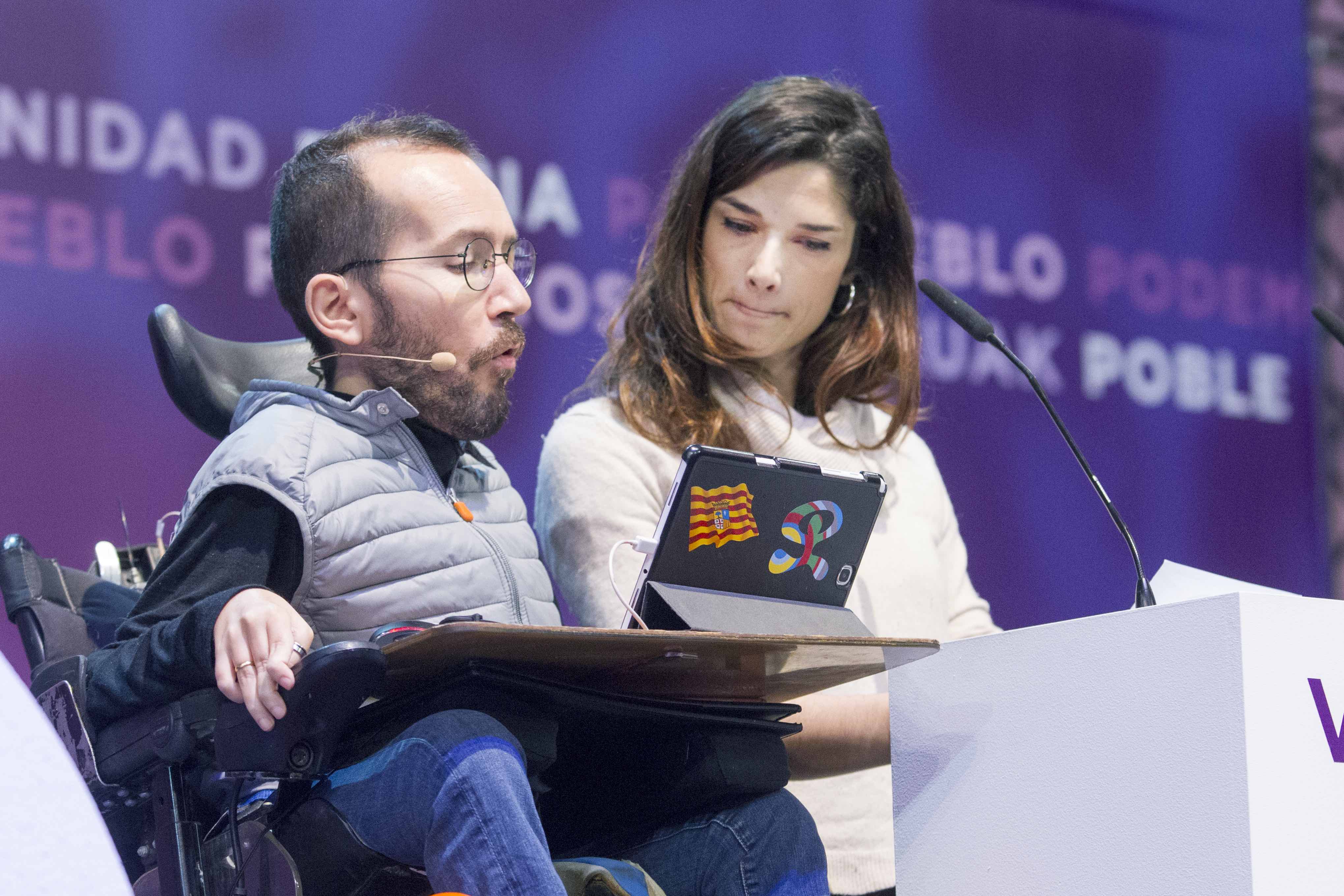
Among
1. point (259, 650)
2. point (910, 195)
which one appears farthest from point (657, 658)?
point (910, 195)

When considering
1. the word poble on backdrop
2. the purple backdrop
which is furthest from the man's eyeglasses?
the word poble on backdrop

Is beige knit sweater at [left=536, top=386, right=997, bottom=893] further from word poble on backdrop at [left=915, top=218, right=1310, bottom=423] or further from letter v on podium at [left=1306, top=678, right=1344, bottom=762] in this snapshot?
word poble on backdrop at [left=915, top=218, right=1310, bottom=423]

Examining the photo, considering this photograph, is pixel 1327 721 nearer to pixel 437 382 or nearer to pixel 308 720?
pixel 308 720

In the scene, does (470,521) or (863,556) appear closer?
(470,521)

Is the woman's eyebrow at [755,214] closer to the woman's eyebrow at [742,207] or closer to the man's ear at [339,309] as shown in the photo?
the woman's eyebrow at [742,207]

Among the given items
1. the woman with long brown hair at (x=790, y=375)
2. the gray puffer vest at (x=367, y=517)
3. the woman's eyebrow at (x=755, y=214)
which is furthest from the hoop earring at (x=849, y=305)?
the gray puffer vest at (x=367, y=517)

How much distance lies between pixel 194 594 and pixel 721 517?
487 millimetres

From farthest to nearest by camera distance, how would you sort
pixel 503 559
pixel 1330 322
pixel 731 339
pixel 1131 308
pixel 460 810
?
pixel 1131 308 → pixel 731 339 → pixel 1330 322 → pixel 503 559 → pixel 460 810

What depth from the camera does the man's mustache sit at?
161 centimetres

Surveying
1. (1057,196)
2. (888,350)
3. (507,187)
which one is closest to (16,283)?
(507,187)

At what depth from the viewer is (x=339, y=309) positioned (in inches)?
64.9

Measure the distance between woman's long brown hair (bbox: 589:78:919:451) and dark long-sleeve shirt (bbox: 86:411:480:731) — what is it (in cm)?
69

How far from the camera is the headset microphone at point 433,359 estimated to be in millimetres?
1586

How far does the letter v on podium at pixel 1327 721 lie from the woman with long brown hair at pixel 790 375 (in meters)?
0.64
